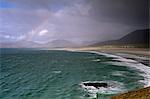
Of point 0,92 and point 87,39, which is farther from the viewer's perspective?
point 87,39

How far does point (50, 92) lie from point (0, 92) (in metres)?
1.54

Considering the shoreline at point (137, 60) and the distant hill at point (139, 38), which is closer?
Result: the shoreline at point (137, 60)

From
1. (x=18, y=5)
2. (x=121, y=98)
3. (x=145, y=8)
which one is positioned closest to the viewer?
(x=121, y=98)

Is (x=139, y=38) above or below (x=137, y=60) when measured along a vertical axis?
above

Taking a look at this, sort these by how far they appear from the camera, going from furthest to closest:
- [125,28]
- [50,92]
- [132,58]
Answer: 1. [132,58]
2. [125,28]
3. [50,92]

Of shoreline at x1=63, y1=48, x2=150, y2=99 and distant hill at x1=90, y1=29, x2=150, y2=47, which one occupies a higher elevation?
distant hill at x1=90, y1=29, x2=150, y2=47

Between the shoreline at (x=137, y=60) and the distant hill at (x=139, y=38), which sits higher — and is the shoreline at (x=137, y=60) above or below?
below

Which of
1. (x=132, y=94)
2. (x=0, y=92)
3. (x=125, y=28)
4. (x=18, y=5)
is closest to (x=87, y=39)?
(x=125, y=28)

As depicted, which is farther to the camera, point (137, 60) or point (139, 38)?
point (137, 60)

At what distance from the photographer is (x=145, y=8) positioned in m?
7.14

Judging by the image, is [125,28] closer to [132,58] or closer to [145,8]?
[145,8]

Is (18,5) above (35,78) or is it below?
above

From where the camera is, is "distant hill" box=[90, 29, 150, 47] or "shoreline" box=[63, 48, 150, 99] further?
"distant hill" box=[90, 29, 150, 47]

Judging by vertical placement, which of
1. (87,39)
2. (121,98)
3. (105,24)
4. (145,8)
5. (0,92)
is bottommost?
(0,92)
